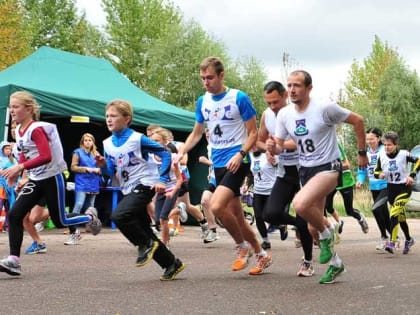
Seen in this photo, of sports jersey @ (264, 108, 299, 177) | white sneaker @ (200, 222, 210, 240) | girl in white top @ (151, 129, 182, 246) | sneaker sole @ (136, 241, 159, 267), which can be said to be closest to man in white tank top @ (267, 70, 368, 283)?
sports jersey @ (264, 108, 299, 177)

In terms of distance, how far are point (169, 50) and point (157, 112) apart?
33.7 meters

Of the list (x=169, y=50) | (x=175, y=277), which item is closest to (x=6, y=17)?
(x=169, y=50)

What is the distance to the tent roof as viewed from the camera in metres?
15.5

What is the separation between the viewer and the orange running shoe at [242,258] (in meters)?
8.11

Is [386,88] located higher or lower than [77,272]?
higher

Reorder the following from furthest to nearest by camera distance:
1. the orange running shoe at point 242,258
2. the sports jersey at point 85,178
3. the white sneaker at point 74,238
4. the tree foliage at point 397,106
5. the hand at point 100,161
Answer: the tree foliage at point 397,106, the sports jersey at point 85,178, the white sneaker at point 74,238, the orange running shoe at point 242,258, the hand at point 100,161

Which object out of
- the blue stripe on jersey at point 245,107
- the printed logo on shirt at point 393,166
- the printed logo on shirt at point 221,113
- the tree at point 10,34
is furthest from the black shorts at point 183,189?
the tree at point 10,34

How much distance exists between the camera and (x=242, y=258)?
817 cm

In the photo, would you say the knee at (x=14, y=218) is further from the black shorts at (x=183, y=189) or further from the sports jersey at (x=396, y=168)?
the sports jersey at (x=396, y=168)

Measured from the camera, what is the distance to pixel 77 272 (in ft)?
27.8

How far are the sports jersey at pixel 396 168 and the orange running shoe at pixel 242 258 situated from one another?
3.51 meters

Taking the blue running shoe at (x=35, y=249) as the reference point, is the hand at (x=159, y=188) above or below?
above

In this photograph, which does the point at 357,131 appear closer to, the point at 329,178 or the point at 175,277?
the point at 329,178

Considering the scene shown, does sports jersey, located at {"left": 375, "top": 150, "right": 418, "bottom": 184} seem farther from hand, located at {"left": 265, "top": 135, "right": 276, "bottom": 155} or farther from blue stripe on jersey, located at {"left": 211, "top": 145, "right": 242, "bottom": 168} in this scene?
hand, located at {"left": 265, "top": 135, "right": 276, "bottom": 155}
